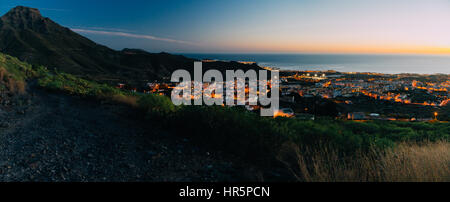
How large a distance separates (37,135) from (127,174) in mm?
2671

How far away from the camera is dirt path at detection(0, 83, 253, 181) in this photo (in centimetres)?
346

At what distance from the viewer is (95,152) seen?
13.7ft

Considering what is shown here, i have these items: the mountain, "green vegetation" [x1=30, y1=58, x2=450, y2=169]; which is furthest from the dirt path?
the mountain

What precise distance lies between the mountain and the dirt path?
34330mm

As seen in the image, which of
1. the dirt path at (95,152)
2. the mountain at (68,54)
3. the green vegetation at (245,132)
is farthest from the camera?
the mountain at (68,54)

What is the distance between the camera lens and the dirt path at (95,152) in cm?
346

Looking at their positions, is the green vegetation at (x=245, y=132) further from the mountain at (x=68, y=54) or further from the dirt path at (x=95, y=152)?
the mountain at (x=68, y=54)

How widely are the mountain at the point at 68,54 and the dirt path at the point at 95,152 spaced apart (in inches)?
1352

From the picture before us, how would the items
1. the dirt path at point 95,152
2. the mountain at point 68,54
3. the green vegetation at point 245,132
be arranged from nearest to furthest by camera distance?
the dirt path at point 95,152 → the green vegetation at point 245,132 → the mountain at point 68,54

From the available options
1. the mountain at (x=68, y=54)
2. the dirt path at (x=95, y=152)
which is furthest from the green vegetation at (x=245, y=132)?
the mountain at (x=68, y=54)

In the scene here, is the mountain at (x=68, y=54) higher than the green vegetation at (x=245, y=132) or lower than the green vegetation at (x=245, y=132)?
higher

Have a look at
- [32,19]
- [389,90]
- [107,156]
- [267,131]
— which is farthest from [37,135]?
[32,19]

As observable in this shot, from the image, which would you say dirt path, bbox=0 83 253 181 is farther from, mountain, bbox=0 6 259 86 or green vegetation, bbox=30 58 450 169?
mountain, bbox=0 6 259 86
